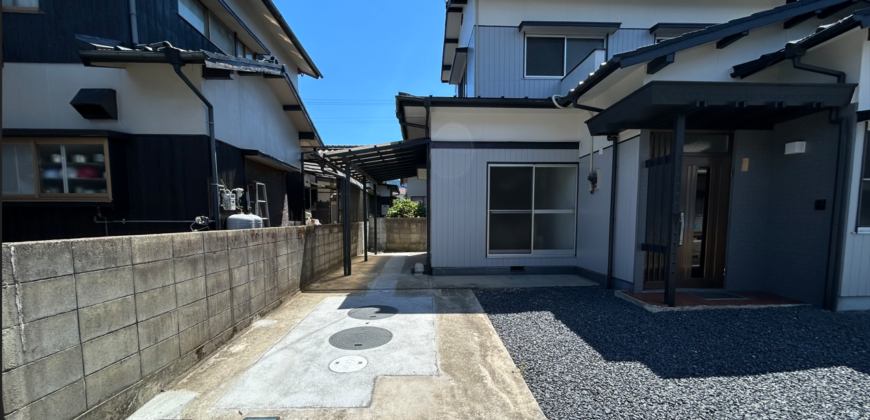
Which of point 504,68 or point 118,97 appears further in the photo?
point 504,68

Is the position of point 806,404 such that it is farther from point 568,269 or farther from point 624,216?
point 568,269

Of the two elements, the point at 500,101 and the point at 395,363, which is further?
the point at 500,101

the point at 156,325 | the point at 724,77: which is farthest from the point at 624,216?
the point at 156,325

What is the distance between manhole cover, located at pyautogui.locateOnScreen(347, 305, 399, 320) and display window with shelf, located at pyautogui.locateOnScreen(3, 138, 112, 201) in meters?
3.52

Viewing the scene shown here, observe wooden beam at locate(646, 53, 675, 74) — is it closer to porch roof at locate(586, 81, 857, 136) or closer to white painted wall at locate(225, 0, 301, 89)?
porch roof at locate(586, 81, 857, 136)

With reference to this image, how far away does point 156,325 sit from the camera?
8.06ft

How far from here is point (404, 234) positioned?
9.83 meters

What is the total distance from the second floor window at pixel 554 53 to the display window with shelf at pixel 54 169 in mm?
7127

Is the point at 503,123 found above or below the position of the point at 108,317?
above

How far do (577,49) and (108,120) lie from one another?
796 centimetres

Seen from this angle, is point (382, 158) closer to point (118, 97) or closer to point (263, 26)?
point (118, 97)

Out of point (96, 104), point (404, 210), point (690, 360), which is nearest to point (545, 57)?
point (404, 210)

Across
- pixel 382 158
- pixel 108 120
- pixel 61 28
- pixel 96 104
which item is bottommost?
pixel 382 158

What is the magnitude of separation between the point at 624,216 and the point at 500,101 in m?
2.54
